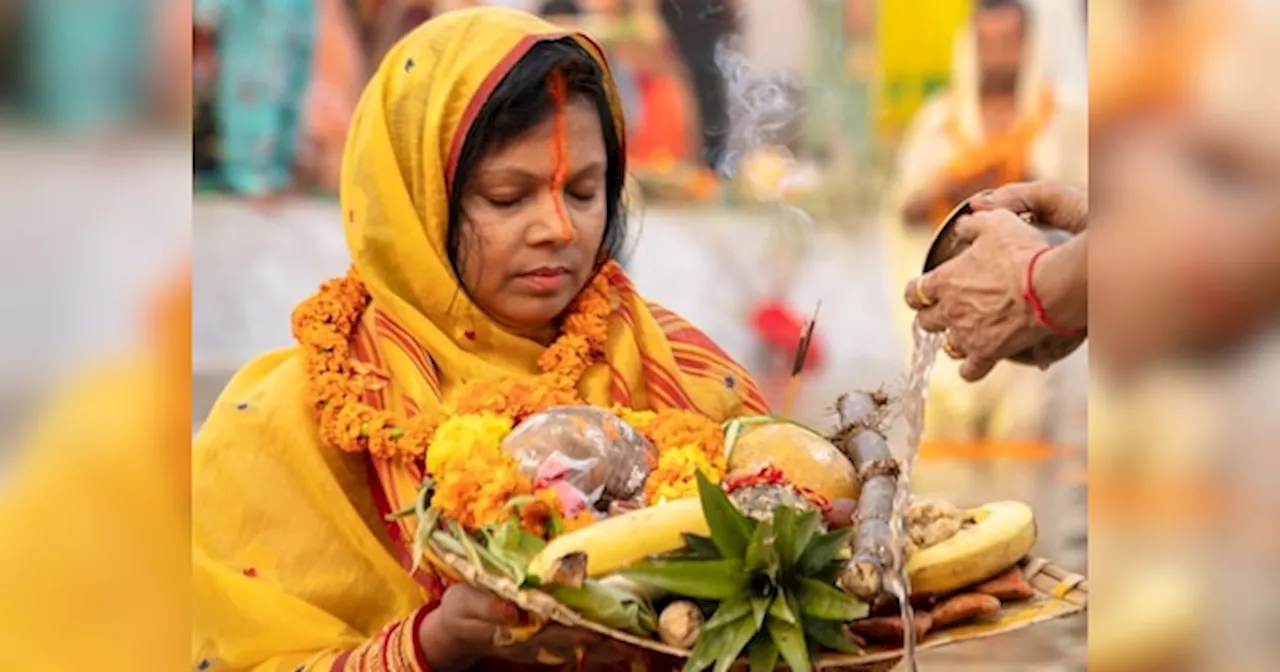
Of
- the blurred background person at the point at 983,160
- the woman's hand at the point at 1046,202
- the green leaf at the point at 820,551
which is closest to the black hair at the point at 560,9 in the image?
the blurred background person at the point at 983,160

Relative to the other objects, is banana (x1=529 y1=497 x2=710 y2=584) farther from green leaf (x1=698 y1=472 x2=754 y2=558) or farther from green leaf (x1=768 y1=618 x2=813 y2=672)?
green leaf (x1=768 y1=618 x2=813 y2=672)

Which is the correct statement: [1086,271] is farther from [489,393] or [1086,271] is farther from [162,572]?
[162,572]

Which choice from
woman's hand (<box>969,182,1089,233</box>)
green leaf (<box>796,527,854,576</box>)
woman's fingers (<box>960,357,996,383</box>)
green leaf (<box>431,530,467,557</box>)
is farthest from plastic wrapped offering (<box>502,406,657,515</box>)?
woman's hand (<box>969,182,1089,233</box>)

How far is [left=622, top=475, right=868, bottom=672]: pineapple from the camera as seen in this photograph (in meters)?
1.80

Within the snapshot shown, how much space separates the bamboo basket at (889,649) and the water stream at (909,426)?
1.7 inches

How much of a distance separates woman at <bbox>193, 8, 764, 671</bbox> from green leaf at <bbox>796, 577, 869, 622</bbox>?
0.42 metres

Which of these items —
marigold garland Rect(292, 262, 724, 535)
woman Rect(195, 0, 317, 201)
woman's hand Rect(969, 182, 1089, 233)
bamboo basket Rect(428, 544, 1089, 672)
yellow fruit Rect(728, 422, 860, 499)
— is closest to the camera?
bamboo basket Rect(428, 544, 1089, 672)

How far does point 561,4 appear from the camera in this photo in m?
2.18

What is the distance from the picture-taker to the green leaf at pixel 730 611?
5.89 feet

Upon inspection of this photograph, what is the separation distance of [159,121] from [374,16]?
36cm

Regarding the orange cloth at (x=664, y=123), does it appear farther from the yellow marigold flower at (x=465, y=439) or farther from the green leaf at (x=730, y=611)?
the green leaf at (x=730, y=611)

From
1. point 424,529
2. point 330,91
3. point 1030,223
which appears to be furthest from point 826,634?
point 330,91

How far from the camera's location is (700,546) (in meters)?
1.84

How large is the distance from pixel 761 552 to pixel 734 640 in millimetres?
103
